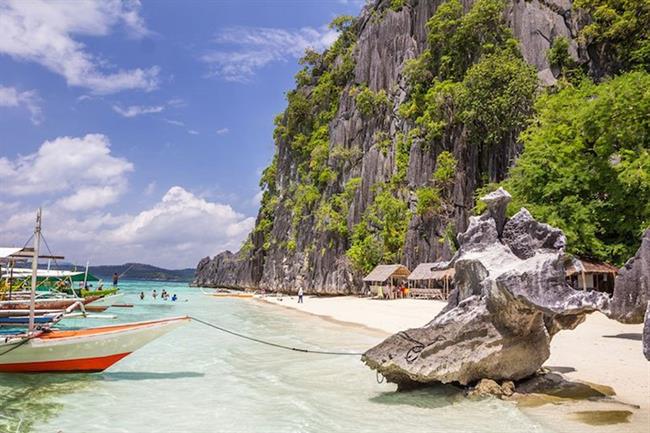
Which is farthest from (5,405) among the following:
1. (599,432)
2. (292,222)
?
(292,222)

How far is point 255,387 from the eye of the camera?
9344 millimetres

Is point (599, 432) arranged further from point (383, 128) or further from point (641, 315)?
point (383, 128)

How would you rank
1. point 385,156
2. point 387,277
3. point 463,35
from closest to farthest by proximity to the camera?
1. point 387,277
2. point 463,35
3. point 385,156

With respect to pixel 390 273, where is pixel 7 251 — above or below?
above

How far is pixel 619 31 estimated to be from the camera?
81.5 ft

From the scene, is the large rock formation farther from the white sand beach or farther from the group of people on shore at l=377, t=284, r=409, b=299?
the group of people on shore at l=377, t=284, r=409, b=299

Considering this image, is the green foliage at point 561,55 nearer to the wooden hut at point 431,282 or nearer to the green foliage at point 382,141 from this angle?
the wooden hut at point 431,282

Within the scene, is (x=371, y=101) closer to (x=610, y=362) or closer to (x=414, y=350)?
(x=610, y=362)

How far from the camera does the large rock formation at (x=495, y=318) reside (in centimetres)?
641

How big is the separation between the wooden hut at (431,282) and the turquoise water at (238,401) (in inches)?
680

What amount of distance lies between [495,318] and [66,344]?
8.06 meters

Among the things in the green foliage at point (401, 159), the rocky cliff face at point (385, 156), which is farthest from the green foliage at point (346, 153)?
the green foliage at point (401, 159)

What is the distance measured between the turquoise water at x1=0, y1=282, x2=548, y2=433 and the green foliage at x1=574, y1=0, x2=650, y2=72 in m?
22.6

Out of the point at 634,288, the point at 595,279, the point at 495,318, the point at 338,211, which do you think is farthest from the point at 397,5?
the point at 634,288
